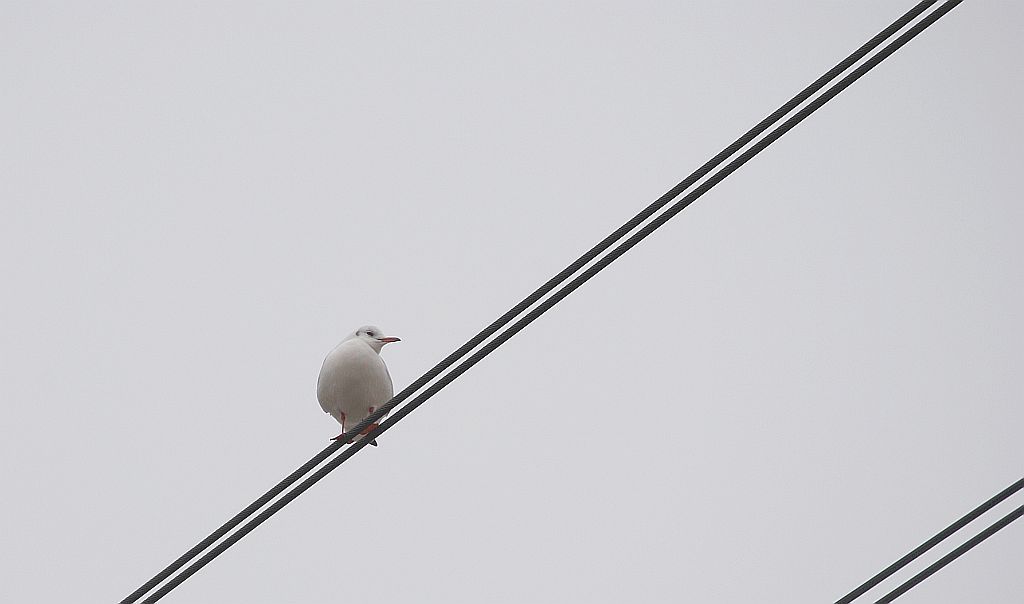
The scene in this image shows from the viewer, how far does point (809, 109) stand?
11.8ft

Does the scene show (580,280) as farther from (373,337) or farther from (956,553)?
(373,337)

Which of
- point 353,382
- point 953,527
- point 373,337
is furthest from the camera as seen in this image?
point 373,337

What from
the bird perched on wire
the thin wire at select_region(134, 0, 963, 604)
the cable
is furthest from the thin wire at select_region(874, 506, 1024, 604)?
the bird perched on wire

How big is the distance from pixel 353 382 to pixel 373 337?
57cm

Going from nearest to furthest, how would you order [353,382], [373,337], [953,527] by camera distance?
1. [953,527]
2. [353,382]
3. [373,337]

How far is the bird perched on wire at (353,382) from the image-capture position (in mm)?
6750

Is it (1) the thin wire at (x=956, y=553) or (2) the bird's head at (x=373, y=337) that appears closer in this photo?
(1) the thin wire at (x=956, y=553)

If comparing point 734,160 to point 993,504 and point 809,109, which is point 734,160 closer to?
point 809,109

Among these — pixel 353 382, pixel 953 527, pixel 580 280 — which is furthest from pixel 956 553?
pixel 353 382

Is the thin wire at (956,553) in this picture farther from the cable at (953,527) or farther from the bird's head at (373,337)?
the bird's head at (373,337)

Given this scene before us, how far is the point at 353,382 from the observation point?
674 cm

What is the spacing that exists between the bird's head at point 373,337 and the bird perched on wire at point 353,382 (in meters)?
0.14

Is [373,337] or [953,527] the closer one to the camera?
[953,527]

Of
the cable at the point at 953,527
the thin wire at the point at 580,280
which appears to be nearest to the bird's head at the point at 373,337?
the thin wire at the point at 580,280
